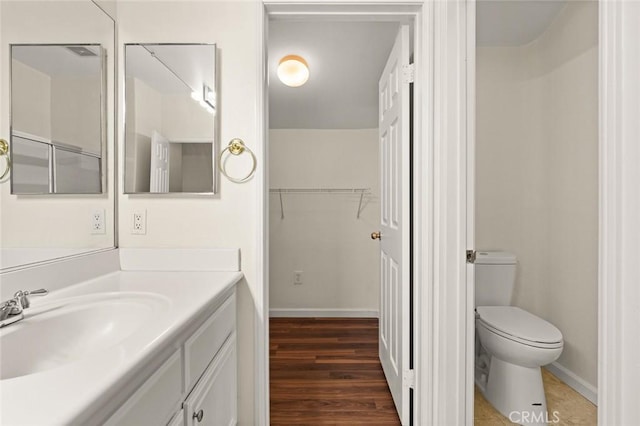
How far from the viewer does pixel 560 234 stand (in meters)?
2.04

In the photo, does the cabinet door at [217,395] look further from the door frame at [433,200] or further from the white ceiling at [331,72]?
the white ceiling at [331,72]

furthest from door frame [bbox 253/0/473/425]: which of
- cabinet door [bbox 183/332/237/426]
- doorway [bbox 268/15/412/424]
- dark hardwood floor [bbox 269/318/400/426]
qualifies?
doorway [bbox 268/15/412/424]

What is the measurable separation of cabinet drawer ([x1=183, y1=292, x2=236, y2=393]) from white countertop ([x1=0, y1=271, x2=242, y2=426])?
10 centimetres

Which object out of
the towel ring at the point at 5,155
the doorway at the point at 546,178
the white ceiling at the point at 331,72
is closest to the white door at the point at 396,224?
the white ceiling at the point at 331,72

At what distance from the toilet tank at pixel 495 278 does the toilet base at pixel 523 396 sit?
48cm

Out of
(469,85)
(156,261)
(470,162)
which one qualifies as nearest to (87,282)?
(156,261)

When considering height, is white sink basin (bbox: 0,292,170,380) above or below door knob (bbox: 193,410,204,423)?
above

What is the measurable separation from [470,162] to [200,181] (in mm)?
1192

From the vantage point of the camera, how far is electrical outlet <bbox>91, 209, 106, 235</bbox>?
4.65 feet

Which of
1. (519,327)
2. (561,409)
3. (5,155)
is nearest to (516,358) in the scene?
(519,327)

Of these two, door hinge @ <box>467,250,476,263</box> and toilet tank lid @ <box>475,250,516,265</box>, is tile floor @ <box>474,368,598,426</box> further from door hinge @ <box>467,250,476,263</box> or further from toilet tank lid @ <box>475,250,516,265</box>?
door hinge @ <box>467,250,476,263</box>

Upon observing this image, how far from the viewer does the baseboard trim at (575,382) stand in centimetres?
184

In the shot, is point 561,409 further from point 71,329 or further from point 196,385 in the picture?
point 71,329
